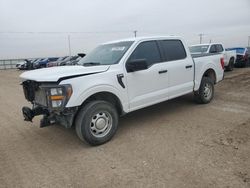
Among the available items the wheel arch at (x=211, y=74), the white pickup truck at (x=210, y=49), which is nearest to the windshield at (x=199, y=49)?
the white pickup truck at (x=210, y=49)

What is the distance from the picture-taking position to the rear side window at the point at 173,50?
216 inches

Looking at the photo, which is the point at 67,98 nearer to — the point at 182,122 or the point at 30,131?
the point at 30,131

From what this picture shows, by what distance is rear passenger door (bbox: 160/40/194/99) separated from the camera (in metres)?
5.45

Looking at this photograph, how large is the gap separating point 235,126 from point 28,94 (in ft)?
13.7

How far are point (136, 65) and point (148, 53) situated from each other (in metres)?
0.78

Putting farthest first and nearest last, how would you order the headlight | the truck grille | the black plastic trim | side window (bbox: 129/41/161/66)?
side window (bbox: 129/41/161/66), the black plastic trim, the truck grille, the headlight

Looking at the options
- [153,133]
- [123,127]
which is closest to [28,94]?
[123,127]

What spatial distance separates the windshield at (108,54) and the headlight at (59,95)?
1.22 m

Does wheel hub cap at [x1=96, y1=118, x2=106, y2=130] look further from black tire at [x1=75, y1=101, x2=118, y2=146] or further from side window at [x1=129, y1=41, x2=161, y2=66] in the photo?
side window at [x1=129, y1=41, x2=161, y2=66]

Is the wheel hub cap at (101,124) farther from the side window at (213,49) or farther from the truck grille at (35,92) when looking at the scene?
the side window at (213,49)

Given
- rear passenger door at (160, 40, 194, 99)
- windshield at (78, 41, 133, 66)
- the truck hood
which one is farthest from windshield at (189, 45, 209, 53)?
the truck hood

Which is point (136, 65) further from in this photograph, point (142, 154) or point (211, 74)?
point (211, 74)

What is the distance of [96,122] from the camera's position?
4.20 m

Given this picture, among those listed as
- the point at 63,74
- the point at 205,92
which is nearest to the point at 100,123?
the point at 63,74
